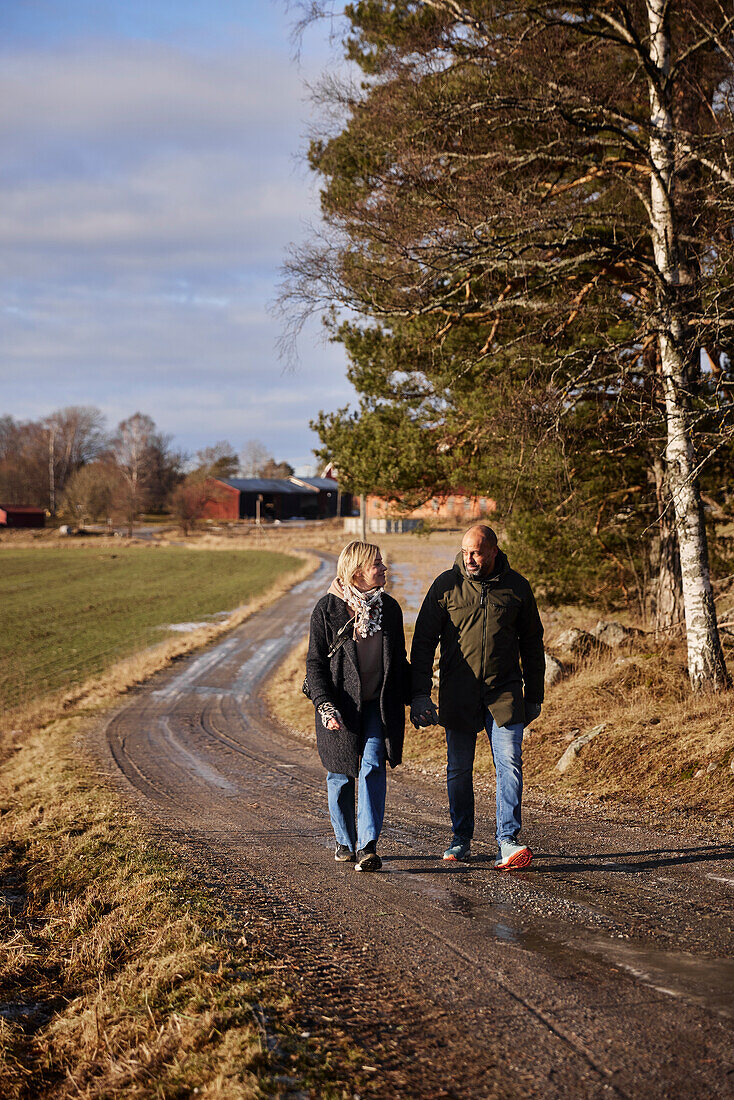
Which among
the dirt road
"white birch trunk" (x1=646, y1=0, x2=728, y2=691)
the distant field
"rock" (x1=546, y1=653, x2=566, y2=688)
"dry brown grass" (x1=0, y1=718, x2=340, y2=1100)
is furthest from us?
the distant field

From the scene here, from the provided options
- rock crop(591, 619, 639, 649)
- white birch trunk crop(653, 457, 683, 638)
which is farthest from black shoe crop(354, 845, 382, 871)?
white birch trunk crop(653, 457, 683, 638)

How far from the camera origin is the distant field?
827 inches

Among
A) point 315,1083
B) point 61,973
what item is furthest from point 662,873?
point 61,973

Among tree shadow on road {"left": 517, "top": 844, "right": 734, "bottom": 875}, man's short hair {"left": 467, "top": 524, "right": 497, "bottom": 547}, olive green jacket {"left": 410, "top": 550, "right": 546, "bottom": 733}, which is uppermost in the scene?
man's short hair {"left": 467, "top": 524, "right": 497, "bottom": 547}

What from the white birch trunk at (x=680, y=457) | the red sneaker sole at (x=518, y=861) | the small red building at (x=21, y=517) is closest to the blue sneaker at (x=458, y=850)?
the red sneaker sole at (x=518, y=861)

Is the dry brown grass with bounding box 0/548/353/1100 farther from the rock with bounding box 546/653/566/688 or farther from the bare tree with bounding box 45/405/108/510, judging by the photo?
the bare tree with bounding box 45/405/108/510

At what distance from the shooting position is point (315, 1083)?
3082 millimetres

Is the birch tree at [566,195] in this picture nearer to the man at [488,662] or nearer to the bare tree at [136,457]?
the man at [488,662]

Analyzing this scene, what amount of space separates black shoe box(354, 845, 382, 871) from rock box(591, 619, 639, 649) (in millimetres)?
6798

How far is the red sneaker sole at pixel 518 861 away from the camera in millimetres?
5473

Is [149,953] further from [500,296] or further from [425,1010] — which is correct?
[500,296]

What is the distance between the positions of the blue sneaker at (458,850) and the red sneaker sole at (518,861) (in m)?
0.34

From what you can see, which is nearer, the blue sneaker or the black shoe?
the black shoe

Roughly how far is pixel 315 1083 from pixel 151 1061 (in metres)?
0.70
